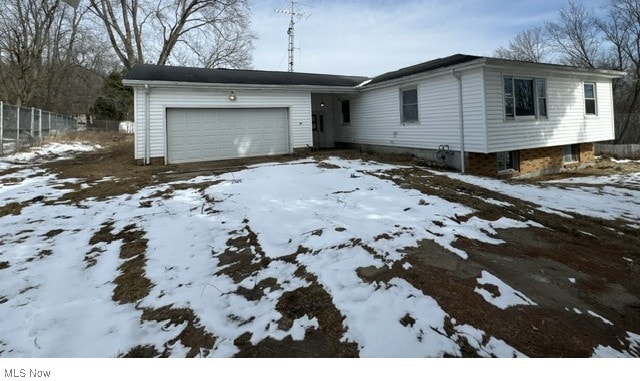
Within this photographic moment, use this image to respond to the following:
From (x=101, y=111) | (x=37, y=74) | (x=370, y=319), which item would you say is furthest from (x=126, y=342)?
(x=101, y=111)

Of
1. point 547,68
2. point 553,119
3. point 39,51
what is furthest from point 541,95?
point 39,51

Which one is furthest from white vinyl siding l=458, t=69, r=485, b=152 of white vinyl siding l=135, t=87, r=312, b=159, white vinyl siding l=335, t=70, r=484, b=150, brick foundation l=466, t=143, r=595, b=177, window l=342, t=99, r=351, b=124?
window l=342, t=99, r=351, b=124

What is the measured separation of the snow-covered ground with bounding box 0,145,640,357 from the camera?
8.18 feet

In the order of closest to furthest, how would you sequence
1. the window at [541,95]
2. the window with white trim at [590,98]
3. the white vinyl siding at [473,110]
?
1. the white vinyl siding at [473,110]
2. the window at [541,95]
3. the window with white trim at [590,98]

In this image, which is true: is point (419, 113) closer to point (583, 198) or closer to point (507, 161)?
point (507, 161)

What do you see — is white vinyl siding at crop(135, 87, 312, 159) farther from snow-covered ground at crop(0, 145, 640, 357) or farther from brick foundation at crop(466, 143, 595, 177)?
brick foundation at crop(466, 143, 595, 177)

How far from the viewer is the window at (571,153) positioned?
1331 cm

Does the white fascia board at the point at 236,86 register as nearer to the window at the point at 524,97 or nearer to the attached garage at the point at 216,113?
the attached garage at the point at 216,113

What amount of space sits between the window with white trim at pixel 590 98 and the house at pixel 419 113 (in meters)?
0.04

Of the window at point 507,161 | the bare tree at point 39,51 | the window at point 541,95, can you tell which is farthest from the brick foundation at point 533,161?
the bare tree at point 39,51

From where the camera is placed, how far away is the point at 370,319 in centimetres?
261

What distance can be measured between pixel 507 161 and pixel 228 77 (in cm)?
1051

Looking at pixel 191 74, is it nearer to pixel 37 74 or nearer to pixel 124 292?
pixel 124 292

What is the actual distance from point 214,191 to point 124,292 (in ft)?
12.7
